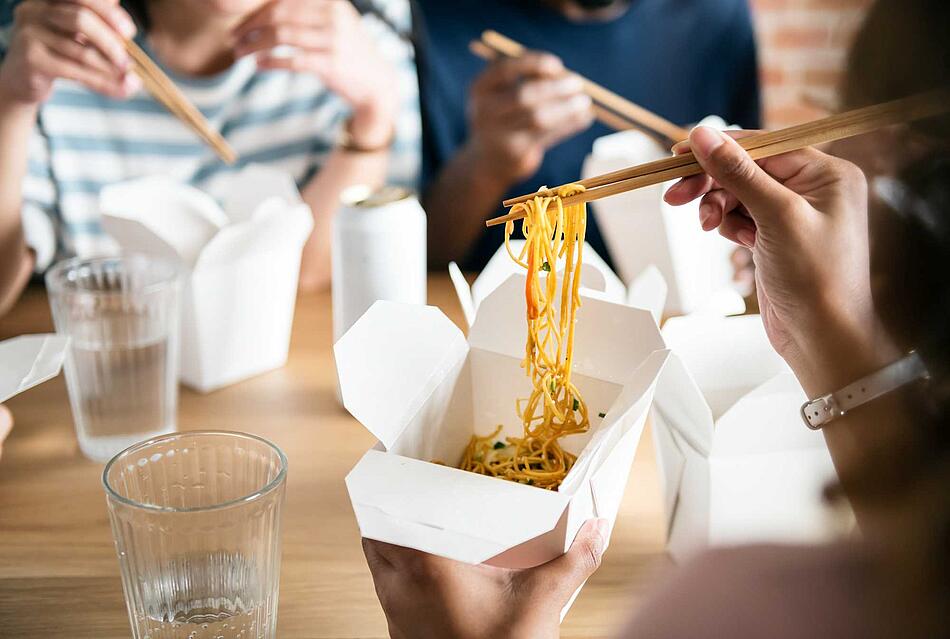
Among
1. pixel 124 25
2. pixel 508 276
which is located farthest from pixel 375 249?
pixel 124 25

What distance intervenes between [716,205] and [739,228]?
39 mm

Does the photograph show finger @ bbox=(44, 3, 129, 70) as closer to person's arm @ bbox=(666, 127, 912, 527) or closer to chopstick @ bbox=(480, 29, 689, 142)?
chopstick @ bbox=(480, 29, 689, 142)

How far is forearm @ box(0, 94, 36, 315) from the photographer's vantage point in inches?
58.1

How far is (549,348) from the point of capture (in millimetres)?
935

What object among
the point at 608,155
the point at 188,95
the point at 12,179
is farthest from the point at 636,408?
the point at 188,95

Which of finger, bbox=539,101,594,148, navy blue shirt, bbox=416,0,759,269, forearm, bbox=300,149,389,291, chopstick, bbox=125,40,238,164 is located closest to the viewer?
chopstick, bbox=125,40,238,164

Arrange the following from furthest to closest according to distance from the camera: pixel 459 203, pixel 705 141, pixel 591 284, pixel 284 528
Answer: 1. pixel 459 203
2. pixel 591 284
3. pixel 284 528
4. pixel 705 141

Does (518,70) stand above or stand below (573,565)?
above

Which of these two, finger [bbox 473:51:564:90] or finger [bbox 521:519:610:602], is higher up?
finger [bbox 473:51:564:90]

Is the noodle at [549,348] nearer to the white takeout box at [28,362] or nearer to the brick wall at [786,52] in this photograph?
the white takeout box at [28,362]

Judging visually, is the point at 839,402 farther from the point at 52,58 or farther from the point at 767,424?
the point at 52,58

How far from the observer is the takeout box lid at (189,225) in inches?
45.8

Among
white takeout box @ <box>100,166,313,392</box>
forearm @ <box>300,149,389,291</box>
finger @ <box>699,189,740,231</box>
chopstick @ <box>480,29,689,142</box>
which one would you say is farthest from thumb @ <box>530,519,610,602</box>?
forearm @ <box>300,149,389,291</box>

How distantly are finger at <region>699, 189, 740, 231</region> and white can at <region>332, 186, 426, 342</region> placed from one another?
1.16ft
